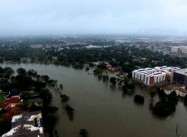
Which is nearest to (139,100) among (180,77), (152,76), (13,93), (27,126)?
(152,76)

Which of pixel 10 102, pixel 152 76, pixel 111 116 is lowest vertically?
pixel 111 116

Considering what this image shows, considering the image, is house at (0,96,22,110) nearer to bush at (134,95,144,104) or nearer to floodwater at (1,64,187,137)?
floodwater at (1,64,187,137)

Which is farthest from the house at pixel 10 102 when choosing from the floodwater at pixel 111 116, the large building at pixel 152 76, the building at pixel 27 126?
the large building at pixel 152 76

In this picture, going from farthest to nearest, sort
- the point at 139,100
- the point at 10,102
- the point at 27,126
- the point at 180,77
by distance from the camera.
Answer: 1. the point at 180,77
2. the point at 139,100
3. the point at 10,102
4. the point at 27,126

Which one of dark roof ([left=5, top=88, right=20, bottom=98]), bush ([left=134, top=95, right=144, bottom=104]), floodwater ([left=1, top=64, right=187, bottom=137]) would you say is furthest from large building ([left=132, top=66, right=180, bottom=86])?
dark roof ([left=5, top=88, right=20, bottom=98])

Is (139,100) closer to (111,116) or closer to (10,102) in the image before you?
(111,116)

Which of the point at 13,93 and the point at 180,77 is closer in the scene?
the point at 13,93

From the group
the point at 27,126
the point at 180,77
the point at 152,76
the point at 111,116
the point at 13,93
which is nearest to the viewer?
the point at 27,126
